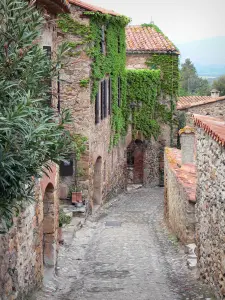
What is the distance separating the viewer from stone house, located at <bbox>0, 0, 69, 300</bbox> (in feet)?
23.6

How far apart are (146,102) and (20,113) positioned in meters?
23.2

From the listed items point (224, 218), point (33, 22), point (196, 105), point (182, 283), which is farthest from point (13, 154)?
point (196, 105)

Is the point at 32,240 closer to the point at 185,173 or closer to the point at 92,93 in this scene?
the point at 185,173

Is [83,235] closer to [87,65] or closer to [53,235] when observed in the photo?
[53,235]

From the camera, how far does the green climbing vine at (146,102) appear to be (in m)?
27.2

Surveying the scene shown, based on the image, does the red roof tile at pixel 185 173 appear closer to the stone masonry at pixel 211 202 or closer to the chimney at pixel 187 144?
the chimney at pixel 187 144

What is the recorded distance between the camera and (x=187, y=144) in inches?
661

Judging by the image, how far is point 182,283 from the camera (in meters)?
10.4

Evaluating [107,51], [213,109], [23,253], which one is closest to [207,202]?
[23,253]

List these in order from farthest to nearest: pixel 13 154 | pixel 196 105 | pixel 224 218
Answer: pixel 196 105 → pixel 224 218 → pixel 13 154

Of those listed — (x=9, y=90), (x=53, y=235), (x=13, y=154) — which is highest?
(x=9, y=90)

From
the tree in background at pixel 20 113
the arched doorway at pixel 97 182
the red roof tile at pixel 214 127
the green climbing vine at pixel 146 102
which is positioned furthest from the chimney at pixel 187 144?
the tree in background at pixel 20 113

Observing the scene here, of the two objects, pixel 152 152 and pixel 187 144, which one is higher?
pixel 187 144

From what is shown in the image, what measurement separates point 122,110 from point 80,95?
786 centimetres
